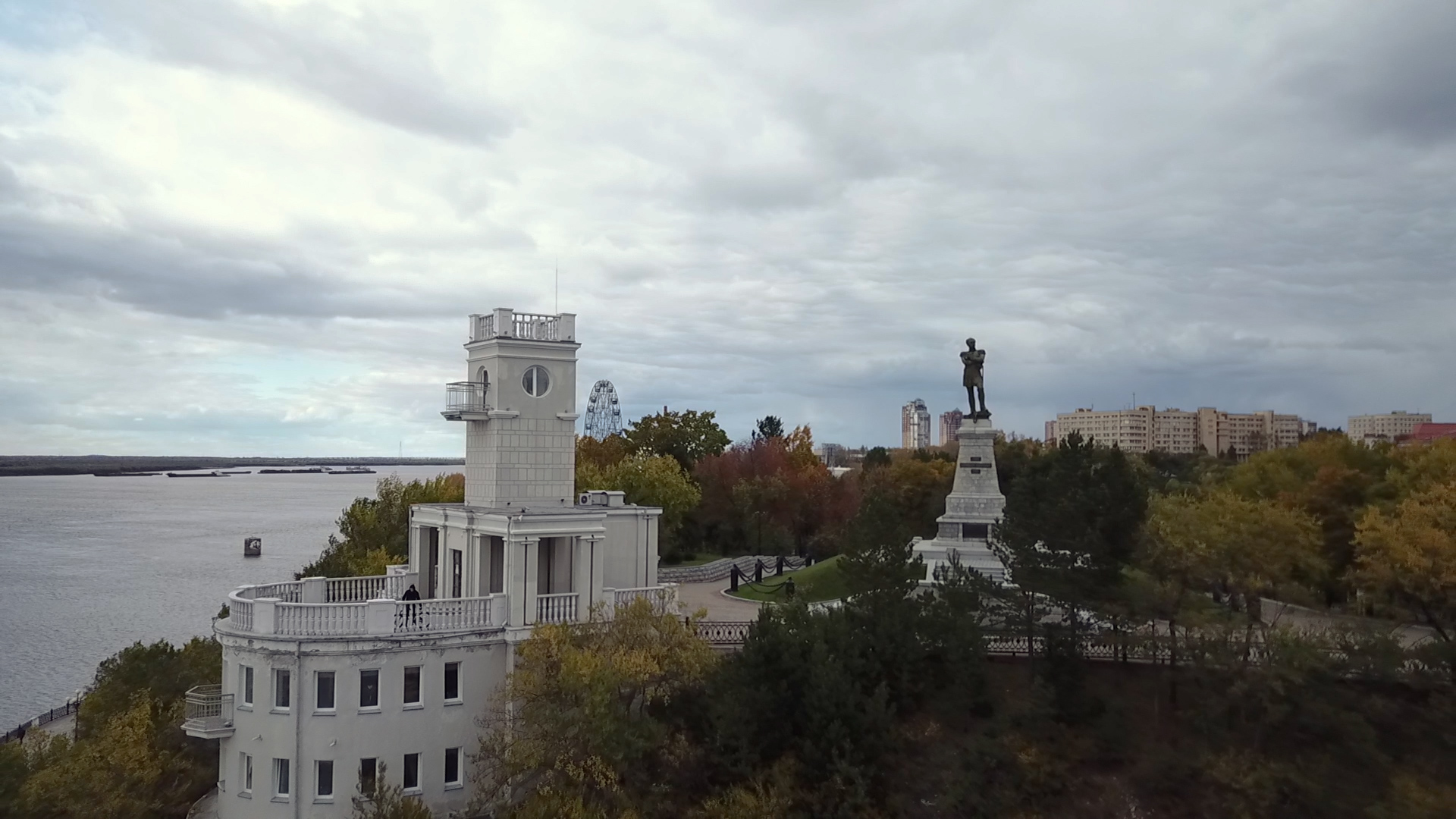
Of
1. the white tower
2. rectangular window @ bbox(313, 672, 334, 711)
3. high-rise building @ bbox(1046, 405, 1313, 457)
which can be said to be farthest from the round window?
high-rise building @ bbox(1046, 405, 1313, 457)

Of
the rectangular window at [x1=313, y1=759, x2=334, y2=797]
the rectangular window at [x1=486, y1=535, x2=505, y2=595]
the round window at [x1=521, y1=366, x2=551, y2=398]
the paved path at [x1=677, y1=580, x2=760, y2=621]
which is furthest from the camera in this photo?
the paved path at [x1=677, y1=580, x2=760, y2=621]

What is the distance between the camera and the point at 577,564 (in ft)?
101

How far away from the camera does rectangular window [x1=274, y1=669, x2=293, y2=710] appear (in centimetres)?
2759

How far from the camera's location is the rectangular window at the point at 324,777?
27375 mm

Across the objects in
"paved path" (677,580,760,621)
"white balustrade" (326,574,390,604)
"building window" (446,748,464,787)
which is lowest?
"building window" (446,748,464,787)

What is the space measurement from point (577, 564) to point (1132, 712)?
15.9 metres

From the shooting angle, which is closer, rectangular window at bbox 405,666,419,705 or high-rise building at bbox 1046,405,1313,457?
rectangular window at bbox 405,666,419,705

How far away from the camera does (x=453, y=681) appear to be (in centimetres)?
2898

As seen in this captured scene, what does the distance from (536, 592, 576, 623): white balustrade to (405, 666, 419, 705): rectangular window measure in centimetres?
346

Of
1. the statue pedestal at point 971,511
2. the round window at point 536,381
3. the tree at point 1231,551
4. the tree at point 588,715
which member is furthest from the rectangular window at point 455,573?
the tree at point 1231,551

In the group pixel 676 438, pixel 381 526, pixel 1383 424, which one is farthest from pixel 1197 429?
pixel 381 526

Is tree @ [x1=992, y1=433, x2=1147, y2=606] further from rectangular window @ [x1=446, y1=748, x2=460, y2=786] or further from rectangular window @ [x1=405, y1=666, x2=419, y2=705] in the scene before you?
rectangular window @ [x1=405, y1=666, x2=419, y2=705]

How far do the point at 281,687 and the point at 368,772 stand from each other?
123 inches

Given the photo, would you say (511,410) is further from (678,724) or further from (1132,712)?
(1132,712)
